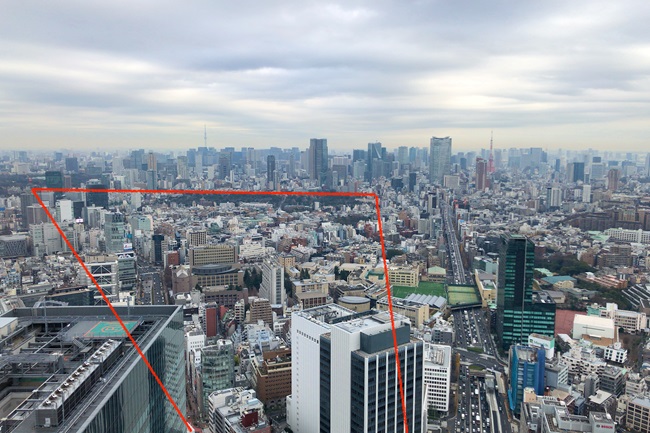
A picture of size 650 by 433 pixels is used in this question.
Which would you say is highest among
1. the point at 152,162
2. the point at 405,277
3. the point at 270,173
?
the point at 152,162

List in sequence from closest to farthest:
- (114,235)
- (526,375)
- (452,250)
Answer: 1. (526,375)
2. (114,235)
3. (452,250)

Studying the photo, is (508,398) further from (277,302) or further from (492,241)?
(492,241)

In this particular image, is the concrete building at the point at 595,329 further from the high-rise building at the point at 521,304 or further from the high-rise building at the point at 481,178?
the high-rise building at the point at 481,178

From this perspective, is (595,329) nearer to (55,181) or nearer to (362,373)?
(362,373)

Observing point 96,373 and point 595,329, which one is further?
point 595,329

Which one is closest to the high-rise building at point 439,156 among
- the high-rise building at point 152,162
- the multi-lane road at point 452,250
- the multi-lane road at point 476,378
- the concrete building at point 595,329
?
the multi-lane road at point 452,250

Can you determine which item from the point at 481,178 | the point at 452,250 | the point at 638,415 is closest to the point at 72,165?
the point at 452,250

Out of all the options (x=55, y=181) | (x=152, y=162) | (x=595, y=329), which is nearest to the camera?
(x=595, y=329)
